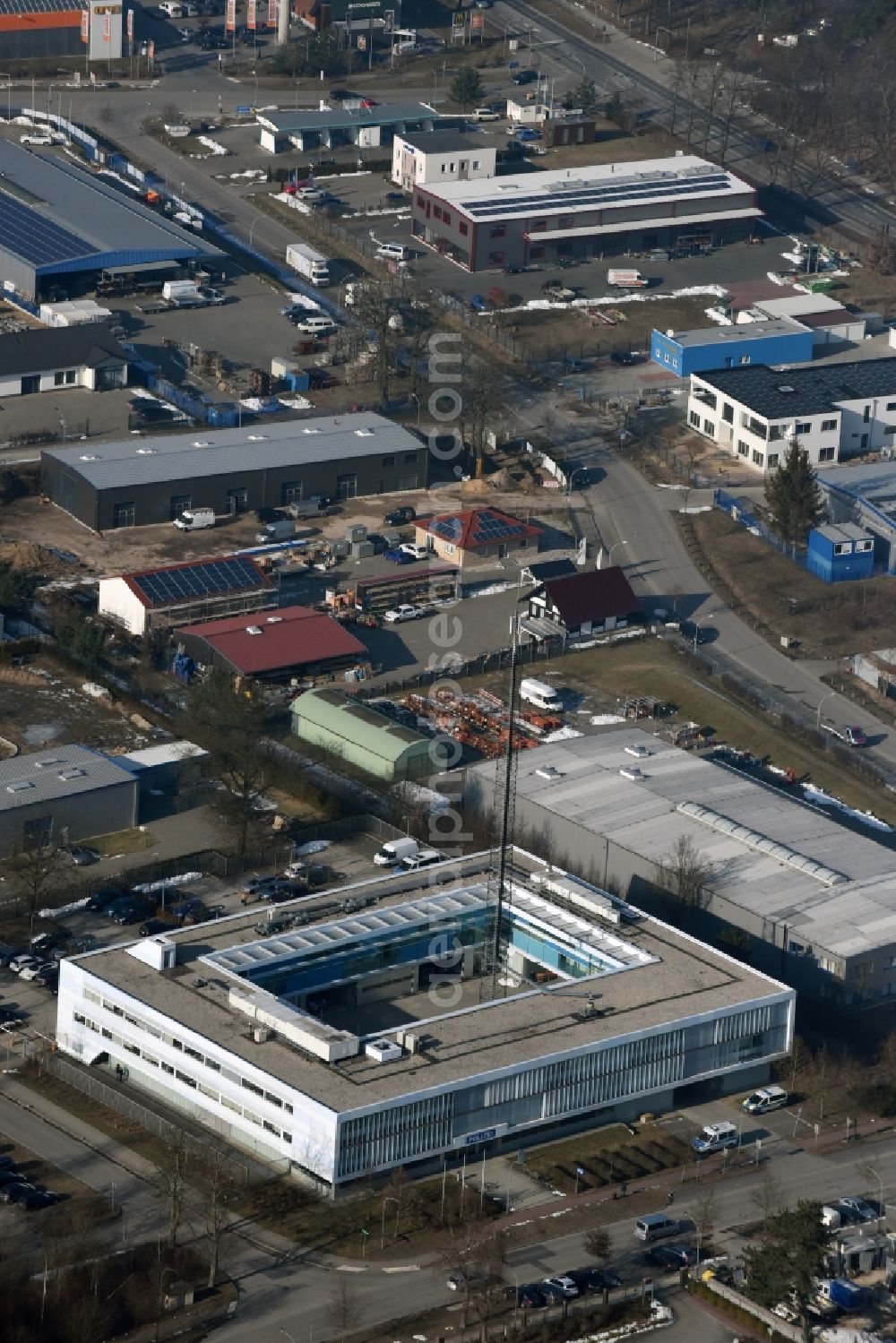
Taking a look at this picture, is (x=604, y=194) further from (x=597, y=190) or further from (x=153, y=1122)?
(x=153, y=1122)

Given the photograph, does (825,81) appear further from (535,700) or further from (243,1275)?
(243,1275)

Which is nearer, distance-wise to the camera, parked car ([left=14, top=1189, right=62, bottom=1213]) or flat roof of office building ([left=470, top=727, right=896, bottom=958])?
parked car ([left=14, top=1189, right=62, bottom=1213])

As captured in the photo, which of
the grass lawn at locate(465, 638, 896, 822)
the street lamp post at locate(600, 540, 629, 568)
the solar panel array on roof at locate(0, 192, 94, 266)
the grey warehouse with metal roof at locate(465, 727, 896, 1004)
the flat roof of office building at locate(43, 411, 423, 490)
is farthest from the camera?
the solar panel array on roof at locate(0, 192, 94, 266)

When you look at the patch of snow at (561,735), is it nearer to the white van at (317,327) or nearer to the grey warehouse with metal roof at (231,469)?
the grey warehouse with metal roof at (231,469)

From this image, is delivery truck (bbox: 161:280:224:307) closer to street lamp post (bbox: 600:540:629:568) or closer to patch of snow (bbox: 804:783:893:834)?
street lamp post (bbox: 600:540:629:568)

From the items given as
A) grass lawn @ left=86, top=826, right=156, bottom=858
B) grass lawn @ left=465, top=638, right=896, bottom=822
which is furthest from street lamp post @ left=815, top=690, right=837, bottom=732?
grass lawn @ left=86, top=826, right=156, bottom=858

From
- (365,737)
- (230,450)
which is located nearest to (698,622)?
(365,737)
